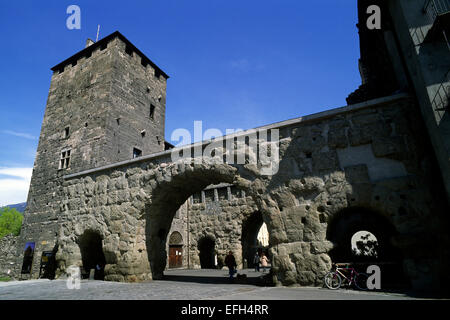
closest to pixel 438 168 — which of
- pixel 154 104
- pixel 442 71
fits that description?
pixel 442 71

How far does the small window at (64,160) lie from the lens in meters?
16.4

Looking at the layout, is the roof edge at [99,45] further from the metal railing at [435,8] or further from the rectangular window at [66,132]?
the metal railing at [435,8]

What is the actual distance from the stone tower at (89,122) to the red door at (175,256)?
268 inches

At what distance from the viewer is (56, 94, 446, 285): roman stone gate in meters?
5.41

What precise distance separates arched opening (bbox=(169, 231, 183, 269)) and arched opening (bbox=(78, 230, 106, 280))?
7602 millimetres

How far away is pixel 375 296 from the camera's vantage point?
4.85 metres

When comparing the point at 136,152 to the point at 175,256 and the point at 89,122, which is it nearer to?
the point at 89,122

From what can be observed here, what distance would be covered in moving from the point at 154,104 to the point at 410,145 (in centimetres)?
1768

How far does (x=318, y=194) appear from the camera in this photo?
636 cm

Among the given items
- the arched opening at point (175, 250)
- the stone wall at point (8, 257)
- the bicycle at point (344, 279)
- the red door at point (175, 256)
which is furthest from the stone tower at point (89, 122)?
the bicycle at point (344, 279)

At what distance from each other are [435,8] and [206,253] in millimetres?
17163

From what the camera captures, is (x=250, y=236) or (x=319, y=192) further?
(x=250, y=236)

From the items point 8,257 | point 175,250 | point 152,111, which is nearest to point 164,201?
point 175,250
